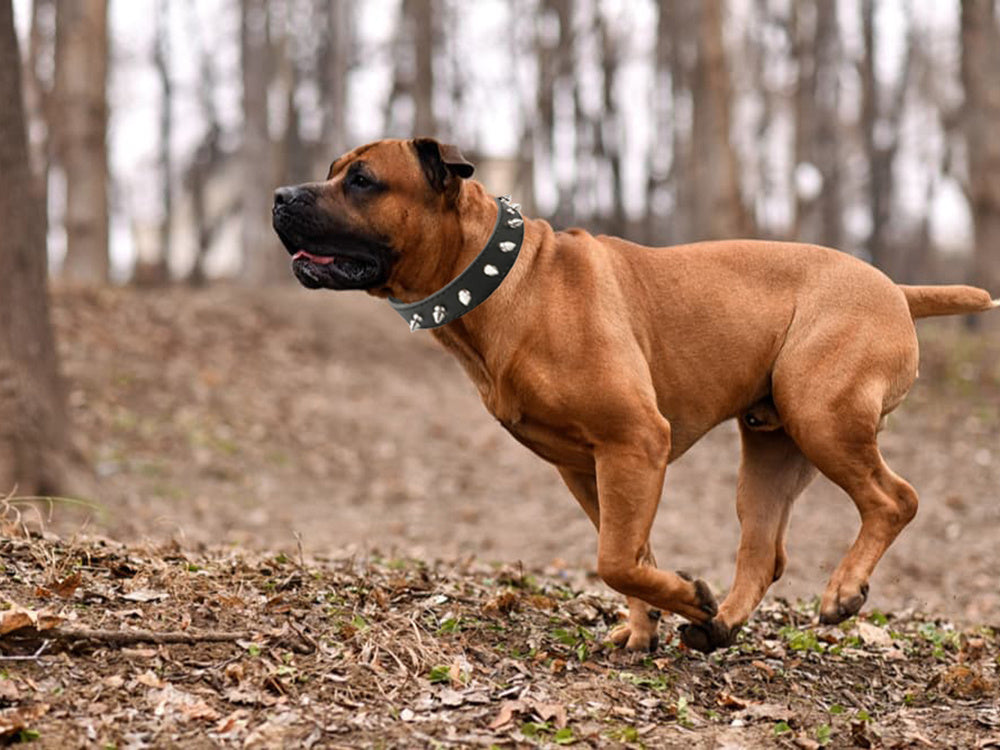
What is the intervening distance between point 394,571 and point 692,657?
1760mm

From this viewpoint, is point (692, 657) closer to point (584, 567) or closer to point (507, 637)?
point (507, 637)

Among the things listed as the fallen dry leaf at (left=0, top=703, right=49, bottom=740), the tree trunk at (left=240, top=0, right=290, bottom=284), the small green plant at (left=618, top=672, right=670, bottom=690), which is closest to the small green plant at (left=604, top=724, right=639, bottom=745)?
the small green plant at (left=618, top=672, right=670, bottom=690)

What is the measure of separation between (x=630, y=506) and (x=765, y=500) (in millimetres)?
1317

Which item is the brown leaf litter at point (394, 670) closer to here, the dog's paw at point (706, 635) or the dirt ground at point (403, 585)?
the dirt ground at point (403, 585)

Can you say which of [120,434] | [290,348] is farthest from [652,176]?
[120,434]

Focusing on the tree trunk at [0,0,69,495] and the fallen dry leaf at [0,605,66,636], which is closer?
the fallen dry leaf at [0,605,66,636]

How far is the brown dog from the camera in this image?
4789mm

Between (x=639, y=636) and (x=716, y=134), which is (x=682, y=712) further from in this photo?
(x=716, y=134)

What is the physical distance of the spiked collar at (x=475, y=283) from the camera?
4.92m

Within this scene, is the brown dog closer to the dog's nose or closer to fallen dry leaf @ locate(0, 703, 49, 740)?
the dog's nose

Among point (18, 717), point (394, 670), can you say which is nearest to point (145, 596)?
point (394, 670)

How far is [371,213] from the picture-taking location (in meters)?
4.88

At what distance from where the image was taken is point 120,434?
1178cm

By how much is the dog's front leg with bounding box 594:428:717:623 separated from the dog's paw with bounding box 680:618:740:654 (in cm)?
34
